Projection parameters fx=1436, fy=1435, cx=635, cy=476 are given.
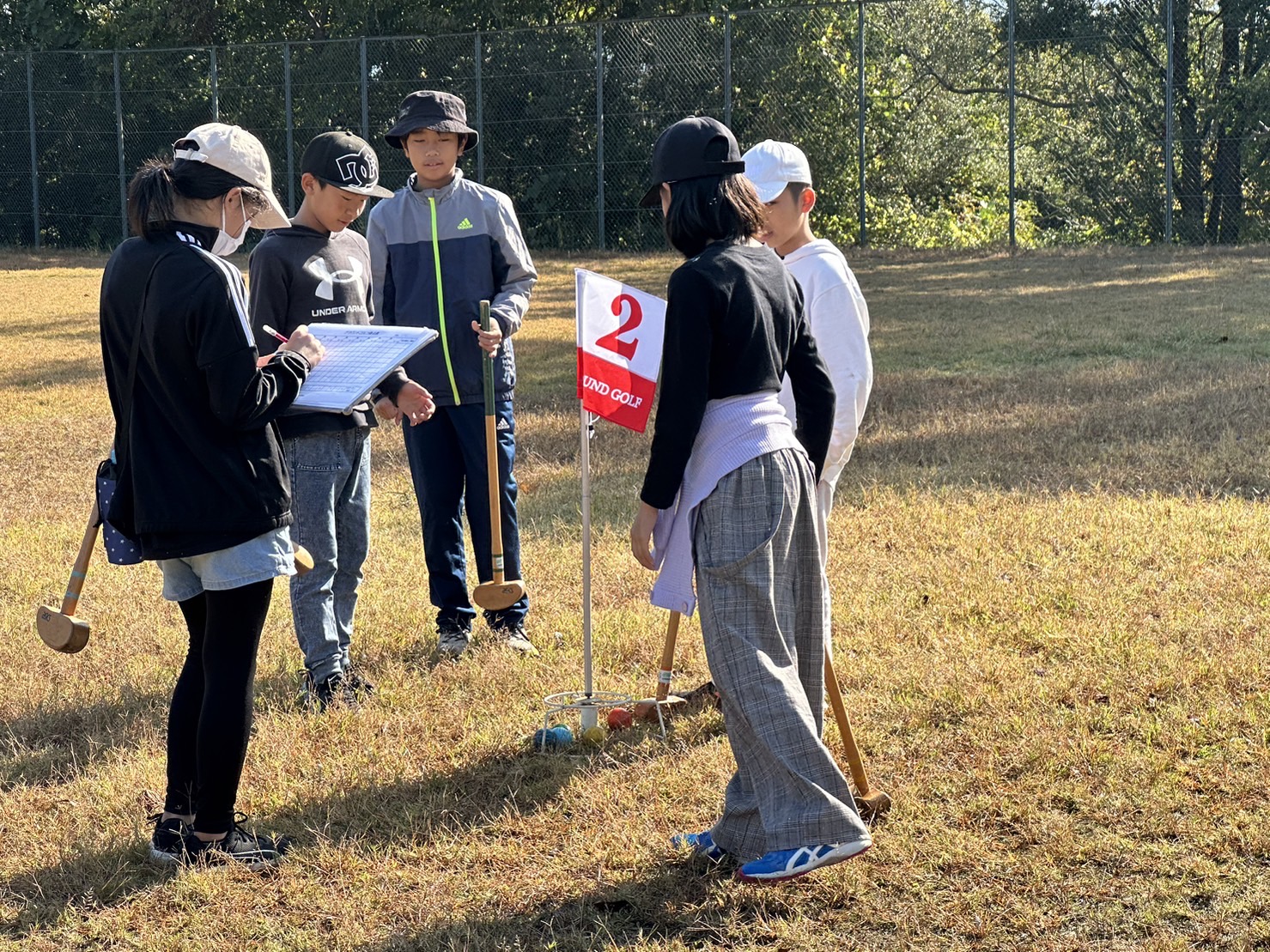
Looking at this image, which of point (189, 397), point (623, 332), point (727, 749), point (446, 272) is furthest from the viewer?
point (446, 272)

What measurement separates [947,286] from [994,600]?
39.8 feet

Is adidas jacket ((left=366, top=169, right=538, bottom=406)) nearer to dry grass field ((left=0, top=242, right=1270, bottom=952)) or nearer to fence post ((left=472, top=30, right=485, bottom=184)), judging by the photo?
dry grass field ((left=0, top=242, right=1270, bottom=952))

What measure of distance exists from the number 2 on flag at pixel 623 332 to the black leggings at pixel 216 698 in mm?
1227

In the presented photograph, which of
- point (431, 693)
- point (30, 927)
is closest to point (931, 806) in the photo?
point (431, 693)

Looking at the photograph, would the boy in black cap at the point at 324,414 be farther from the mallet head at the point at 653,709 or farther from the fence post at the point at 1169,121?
the fence post at the point at 1169,121

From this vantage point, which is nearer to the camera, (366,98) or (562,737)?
(562,737)

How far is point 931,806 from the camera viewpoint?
4.15 meters

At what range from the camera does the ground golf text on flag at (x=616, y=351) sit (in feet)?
14.0

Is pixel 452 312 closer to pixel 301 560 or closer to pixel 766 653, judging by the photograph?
pixel 301 560

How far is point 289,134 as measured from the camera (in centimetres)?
2427

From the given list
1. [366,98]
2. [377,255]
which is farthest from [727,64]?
[377,255]

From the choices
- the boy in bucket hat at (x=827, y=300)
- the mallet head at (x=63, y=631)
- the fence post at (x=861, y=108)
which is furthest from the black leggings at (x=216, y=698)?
the fence post at (x=861, y=108)

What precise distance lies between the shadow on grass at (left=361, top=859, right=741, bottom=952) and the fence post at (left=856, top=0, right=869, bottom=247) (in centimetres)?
1846

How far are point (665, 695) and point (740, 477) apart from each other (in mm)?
1542
